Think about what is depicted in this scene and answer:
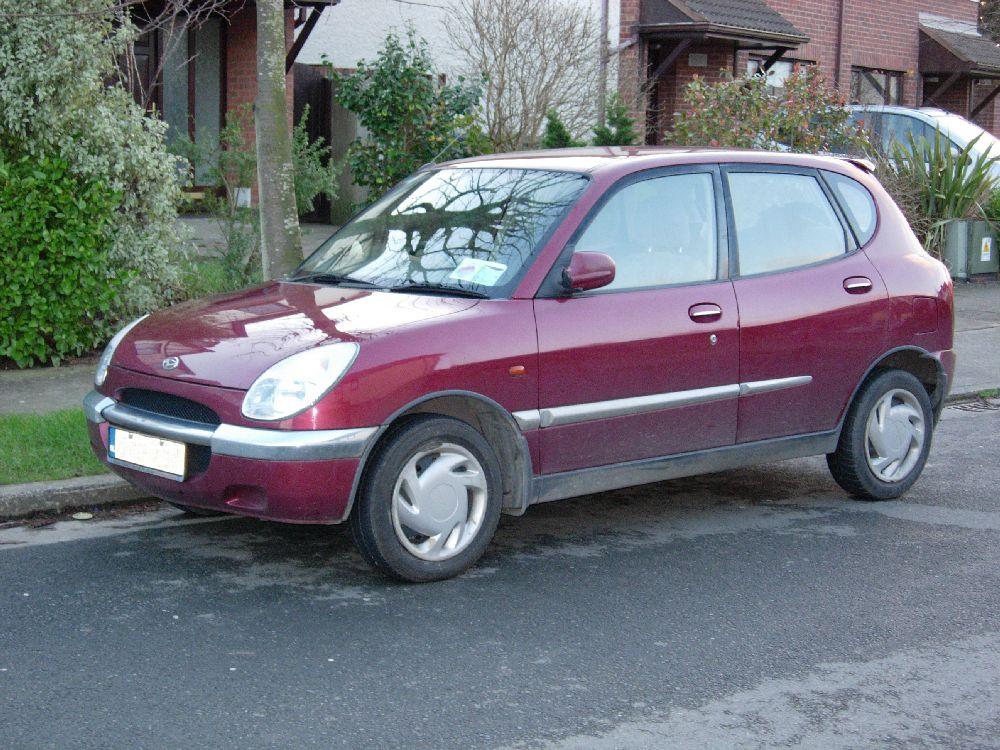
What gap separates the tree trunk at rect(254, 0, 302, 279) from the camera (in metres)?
8.86

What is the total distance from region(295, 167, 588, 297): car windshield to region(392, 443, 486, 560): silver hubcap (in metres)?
0.74

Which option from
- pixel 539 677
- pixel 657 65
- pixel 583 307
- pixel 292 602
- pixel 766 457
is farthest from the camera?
pixel 657 65

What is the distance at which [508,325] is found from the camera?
537 centimetres

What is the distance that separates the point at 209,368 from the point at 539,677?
1.75m

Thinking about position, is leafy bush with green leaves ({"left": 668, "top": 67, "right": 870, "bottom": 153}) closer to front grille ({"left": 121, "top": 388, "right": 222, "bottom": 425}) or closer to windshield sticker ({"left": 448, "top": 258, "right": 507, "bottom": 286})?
windshield sticker ({"left": 448, "top": 258, "right": 507, "bottom": 286})

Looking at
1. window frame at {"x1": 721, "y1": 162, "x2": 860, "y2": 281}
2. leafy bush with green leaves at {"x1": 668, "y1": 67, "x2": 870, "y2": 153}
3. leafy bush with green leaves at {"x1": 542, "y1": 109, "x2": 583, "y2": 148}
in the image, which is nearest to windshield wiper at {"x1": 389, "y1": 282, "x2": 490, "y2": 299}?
window frame at {"x1": 721, "y1": 162, "x2": 860, "y2": 281}

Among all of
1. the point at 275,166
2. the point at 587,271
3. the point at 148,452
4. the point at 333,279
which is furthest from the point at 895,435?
the point at 275,166

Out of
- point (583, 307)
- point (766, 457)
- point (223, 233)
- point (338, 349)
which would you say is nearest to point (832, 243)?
point (766, 457)

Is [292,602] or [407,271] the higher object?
[407,271]

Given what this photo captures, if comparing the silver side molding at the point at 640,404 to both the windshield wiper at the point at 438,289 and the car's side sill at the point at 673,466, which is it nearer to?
the car's side sill at the point at 673,466

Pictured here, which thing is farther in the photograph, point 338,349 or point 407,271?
point 407,271

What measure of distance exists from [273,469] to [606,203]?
1915mm

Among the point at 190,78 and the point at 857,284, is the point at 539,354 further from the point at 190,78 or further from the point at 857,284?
the point at 190,78

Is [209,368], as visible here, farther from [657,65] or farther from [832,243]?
[657,65]
